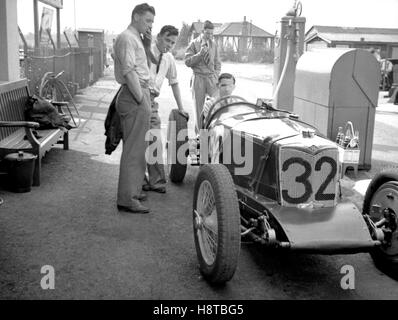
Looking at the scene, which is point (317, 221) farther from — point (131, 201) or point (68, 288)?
point (131, 201)

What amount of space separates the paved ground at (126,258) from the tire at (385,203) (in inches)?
4.2

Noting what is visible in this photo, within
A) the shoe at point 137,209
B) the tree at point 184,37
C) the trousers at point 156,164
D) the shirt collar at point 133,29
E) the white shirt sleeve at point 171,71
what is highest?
the tree at point 184,37

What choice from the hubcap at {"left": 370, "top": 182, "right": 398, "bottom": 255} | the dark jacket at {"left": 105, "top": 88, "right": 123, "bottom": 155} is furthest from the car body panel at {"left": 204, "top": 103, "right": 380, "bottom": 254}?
the dark jacket at {"left": 105, "top": 88, "right": 123, "bottom": 155}

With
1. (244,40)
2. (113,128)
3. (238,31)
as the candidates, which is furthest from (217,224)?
(238,31)

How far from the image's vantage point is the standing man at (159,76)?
232 inches

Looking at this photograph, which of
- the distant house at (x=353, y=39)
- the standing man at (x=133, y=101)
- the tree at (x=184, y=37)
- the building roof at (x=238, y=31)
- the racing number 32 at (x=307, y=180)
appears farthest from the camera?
the building roof at (x=238, y=31)

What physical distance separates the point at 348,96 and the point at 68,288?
5.23m

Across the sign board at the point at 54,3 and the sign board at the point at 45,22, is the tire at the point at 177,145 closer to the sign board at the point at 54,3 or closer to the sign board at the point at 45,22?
the sign board at the point at 54,3

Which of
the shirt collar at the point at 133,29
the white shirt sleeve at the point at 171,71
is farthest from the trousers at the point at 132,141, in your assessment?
the white shirt sleeve at the point at 171,71

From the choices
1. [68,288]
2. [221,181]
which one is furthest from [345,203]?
[68,288]

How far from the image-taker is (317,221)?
3752 millimetres

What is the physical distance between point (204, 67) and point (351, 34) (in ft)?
81.6

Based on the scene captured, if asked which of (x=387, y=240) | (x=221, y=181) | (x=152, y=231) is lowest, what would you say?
(x=152, y=231)

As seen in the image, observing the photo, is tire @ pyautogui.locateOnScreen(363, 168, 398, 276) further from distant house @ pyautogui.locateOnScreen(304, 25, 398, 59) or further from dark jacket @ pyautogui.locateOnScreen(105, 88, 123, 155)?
distant house @ pyautogui.locateOnScreen(304, 25, 398, 59)
